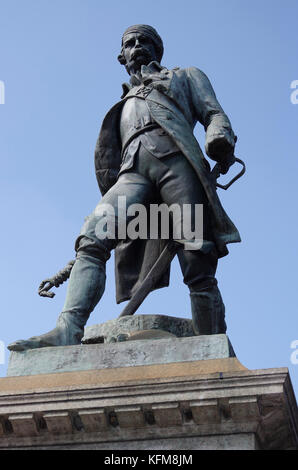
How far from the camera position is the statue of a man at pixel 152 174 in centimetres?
935

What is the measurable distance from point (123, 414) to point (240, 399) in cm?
101

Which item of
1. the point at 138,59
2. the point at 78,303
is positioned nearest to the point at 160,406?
the point at 78,303

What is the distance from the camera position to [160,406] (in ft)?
25.0

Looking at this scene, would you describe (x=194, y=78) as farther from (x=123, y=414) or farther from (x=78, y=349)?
(x=123, y=414)

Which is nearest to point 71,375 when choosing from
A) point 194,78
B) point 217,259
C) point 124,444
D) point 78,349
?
point 78,349

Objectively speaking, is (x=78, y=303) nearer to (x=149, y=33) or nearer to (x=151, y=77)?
(x=151, y=77)

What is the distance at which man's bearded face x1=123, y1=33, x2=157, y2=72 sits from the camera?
11.1 metres

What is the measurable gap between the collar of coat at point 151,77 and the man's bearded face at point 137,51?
17cm

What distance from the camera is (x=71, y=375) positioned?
8.28m

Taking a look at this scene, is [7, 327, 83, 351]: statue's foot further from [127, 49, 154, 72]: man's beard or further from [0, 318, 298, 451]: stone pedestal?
[127, 49, 154, 72]: man's beard

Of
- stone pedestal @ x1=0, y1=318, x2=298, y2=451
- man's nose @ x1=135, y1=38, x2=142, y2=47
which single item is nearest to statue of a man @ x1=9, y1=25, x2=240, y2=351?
man's nose @ x1=135, y1=38, x2=142, y2=47

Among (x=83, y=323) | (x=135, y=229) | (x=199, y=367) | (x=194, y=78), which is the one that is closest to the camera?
(x=199, y=367)

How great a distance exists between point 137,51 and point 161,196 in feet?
6.89

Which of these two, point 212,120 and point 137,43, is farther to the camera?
point 137,43
